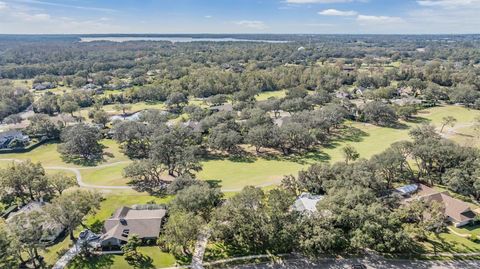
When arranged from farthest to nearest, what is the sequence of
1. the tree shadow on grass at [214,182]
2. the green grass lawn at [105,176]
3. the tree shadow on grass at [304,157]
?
the tree shadow on grass at [304,157] → the green grass lawn at [105,176] → the tree shadow on grass at [214,182]

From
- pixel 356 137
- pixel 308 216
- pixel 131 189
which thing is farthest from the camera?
pixel 356 137

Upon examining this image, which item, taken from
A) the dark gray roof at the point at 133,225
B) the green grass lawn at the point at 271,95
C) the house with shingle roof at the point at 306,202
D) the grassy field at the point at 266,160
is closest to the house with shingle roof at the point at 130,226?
the dark gray roof at the point at 133,225

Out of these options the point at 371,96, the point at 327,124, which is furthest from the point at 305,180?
the point at 371,96

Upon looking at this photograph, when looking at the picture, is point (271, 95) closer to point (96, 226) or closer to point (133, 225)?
point (96, 226)

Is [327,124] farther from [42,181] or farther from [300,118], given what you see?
[42,181]

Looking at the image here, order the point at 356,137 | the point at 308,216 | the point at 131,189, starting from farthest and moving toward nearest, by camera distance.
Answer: the point at 356,137 → the point at 131,189 → the point at 308,216

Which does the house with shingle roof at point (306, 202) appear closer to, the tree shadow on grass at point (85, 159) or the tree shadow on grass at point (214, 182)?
the tree shadow on grass at point (214, 182)

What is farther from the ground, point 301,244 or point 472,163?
point 472,163
